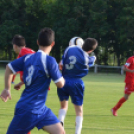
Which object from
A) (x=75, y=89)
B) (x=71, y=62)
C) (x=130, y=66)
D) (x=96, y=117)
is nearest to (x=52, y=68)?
(x=71, y=62)

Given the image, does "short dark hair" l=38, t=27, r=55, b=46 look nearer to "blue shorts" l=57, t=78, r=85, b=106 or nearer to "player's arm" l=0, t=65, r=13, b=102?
"player's arm" l=0, t=65, r=13, b=102

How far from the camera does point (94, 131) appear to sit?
748 cm

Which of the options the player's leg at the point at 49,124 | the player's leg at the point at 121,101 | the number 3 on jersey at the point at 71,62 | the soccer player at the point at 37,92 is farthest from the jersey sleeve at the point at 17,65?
the player's leg at the point at 121,101

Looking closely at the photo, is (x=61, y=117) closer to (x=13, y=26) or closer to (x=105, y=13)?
(x=105, y=13)

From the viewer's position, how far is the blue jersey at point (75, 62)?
659 centimetres

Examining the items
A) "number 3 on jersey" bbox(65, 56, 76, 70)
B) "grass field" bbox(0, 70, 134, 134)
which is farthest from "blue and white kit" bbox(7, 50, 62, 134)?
"grass field" bbox(0, 70, 134, 134)

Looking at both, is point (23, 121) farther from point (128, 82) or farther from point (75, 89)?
point (128, 82)

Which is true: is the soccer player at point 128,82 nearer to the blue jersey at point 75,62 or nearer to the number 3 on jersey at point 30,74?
the blue jersey at point 75,62

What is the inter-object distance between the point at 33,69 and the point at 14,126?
727mm

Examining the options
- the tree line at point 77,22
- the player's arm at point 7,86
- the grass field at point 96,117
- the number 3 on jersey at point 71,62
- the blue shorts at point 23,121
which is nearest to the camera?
the blue shorts at point 23,121

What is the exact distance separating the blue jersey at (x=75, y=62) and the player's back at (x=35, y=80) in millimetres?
2092

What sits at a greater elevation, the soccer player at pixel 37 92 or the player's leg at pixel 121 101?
the soccer player at pixel 37 92

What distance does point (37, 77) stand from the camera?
4480 millimetres

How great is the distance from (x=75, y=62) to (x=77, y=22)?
29.6 metres
